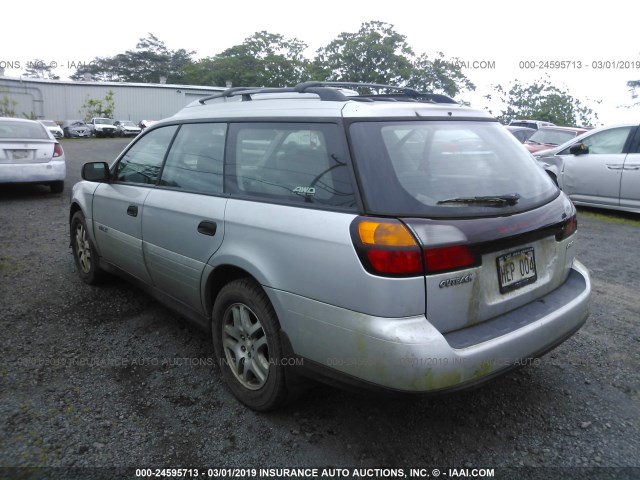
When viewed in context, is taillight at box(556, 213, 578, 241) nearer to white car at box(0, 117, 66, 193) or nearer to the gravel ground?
the gravel ground

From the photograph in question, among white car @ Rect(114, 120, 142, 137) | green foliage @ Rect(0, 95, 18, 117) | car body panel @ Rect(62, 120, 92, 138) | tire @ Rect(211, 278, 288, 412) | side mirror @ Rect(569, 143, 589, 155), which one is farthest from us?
green foliage @ Rect(0, 95, 18, 117)

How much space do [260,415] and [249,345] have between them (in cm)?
38

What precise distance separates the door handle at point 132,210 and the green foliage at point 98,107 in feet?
136

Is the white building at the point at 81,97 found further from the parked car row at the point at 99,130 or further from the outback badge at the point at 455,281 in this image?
the outback badge at the point at 455,281

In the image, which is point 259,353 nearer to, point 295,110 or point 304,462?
point 304,462

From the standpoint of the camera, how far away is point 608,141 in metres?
8.35

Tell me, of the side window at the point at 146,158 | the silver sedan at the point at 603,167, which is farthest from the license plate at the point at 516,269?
the silver sedan at the point at 603,167

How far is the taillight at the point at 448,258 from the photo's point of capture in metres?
2.10

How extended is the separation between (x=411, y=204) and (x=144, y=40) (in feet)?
269

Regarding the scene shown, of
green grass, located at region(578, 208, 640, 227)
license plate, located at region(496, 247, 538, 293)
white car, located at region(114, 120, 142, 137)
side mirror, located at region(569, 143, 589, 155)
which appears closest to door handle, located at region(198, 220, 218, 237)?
license plate, located at region(496, 247, 538, 293)

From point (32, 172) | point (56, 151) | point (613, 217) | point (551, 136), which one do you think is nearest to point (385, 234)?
point (613, 217)

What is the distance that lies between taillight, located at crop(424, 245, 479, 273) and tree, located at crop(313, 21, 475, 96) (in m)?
49.9

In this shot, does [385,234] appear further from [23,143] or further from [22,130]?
[22,130]

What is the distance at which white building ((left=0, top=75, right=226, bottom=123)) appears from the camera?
128 ft
